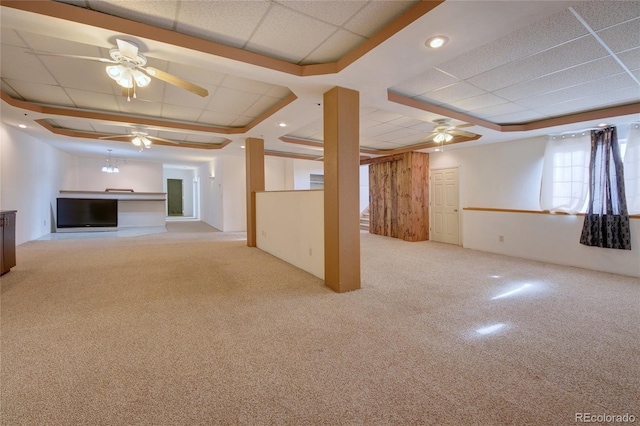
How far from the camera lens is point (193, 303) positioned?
2.90m

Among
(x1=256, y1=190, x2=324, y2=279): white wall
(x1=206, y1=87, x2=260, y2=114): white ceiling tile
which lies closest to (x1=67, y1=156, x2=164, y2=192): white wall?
(x1=256, y1=190, x2=324, y2=279): white wall

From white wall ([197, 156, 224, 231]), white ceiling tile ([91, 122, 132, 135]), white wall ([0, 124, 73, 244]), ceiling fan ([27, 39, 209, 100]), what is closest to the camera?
ceiling fan ([27, 39, 209, 100])

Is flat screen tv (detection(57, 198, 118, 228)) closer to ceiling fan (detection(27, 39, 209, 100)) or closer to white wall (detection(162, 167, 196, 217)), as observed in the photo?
white wall (detection(162, 167, 196, 217))

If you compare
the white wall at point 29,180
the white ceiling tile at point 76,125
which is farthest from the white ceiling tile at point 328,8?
the white wall at point 29,180

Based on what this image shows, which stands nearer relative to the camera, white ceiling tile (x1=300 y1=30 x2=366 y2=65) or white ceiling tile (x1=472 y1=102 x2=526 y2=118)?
white ceiling tile (x1=300 y1=30 x2=366 y2=65)

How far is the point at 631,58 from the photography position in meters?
2.79

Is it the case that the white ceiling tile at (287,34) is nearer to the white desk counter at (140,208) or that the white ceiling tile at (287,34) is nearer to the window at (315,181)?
the window at (315,181)

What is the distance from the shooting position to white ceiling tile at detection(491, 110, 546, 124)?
460 centimetres

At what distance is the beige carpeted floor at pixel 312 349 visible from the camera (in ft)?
4.81

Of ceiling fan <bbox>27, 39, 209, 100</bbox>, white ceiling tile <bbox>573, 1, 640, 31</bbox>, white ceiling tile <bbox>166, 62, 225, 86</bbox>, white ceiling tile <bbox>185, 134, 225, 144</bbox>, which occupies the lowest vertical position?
ceiling fan <bbox>27, 39, 209, 100</bbox>

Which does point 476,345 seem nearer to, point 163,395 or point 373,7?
point 163,395

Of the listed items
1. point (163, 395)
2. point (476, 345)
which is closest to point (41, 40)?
point (163, 395)

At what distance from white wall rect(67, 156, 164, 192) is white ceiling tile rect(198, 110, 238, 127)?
6.45 meters

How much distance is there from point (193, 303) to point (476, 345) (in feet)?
8.77
